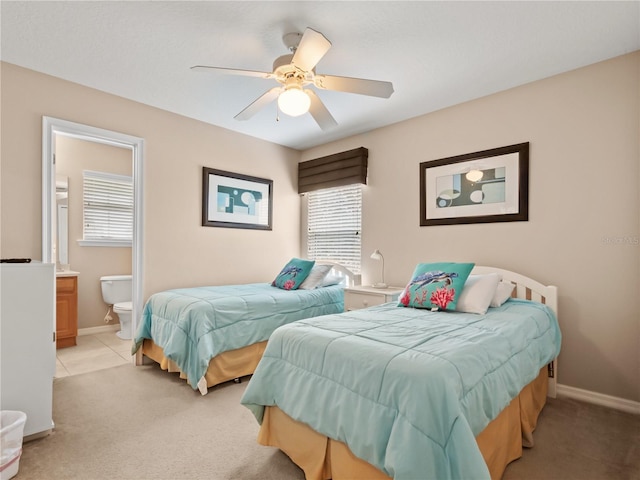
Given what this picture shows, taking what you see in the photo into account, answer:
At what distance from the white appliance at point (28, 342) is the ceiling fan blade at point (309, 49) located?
6.33ft

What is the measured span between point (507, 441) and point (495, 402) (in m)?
0.42

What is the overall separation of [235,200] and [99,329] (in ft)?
8.33

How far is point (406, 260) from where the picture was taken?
3641 mm

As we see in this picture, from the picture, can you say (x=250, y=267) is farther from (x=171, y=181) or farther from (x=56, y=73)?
(x=56, y=73)

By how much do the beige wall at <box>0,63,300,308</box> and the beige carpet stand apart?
3.90ft

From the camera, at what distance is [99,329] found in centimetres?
Result: 454

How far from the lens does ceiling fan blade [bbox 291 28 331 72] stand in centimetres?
176

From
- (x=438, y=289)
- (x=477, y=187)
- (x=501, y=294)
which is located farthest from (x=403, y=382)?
(x=477, y=187)

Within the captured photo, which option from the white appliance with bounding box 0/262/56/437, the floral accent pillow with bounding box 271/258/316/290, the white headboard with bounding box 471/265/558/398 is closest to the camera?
the white appliance with bounding box 0/262/56/437

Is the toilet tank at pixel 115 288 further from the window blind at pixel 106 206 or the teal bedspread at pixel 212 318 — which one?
the teal bedspread at pixel 212 318

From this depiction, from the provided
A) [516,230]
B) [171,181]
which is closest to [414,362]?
[516,230]

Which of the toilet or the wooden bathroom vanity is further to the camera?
the toilet

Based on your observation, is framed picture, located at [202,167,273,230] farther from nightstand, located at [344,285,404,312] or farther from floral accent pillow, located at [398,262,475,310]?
floral accent pillow, located at [398,262,475,310]

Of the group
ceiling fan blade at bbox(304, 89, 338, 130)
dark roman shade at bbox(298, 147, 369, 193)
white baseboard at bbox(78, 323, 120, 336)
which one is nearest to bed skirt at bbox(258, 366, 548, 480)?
ceiling fan blade at bbox(304, 89, 338, 130)
